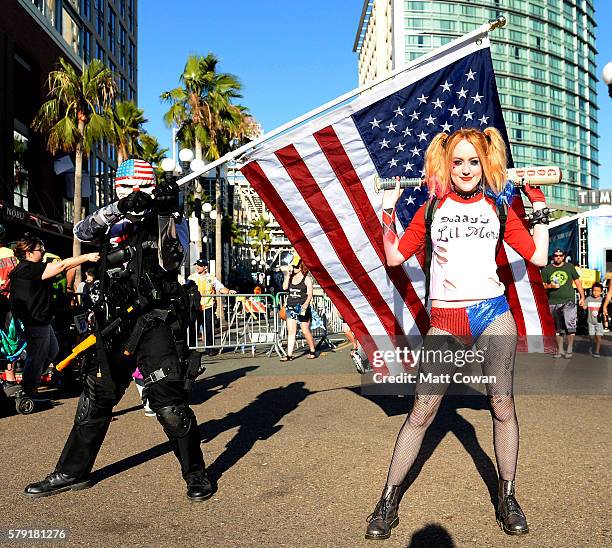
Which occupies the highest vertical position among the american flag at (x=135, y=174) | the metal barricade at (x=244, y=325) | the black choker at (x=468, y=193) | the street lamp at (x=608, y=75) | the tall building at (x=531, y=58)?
the tall building at (x=531, y=58)

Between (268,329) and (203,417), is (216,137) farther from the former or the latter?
(203,417)

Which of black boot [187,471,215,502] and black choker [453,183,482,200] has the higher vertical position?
black choker [453,183,482,200]

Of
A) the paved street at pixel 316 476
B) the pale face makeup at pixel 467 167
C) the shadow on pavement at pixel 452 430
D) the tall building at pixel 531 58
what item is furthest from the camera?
the tall building at pixel 531 58

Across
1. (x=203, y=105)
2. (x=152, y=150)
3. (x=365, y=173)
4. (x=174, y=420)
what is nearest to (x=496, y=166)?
(x=365, y=173)

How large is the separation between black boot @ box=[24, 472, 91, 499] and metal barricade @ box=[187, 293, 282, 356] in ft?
26.6

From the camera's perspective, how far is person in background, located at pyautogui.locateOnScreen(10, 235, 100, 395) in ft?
23.2

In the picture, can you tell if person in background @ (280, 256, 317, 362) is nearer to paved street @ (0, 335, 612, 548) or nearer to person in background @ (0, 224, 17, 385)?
paved street @ (0, 335, 612, 548)

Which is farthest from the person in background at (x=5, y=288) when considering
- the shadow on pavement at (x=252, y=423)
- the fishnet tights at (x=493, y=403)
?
the fishnet tights at (x=493, y=403)

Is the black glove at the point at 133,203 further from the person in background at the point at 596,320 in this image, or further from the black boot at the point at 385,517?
the person in background at the point at 596,320

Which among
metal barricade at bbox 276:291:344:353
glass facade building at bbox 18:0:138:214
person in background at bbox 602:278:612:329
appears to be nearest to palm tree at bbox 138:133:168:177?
glass facade building at bbox 18:0:138:214

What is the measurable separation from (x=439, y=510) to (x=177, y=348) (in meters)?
1.84

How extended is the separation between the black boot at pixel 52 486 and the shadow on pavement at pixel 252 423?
897mm

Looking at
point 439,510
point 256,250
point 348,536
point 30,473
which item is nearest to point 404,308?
point 439,510

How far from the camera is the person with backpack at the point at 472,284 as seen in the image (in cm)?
341
